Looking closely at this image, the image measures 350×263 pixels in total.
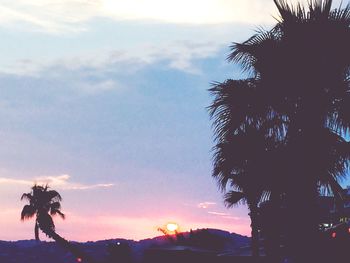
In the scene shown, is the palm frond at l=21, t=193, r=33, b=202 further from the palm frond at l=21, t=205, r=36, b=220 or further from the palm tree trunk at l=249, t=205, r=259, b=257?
the palm tree trunk at l=249, t=205, r=259, b=257

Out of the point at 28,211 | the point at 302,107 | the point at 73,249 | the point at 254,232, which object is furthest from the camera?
the point at 28,211

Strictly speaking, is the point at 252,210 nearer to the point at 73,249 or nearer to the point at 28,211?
the point at 73,249

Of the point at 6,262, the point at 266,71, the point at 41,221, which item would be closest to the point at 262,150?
the point at 266,71

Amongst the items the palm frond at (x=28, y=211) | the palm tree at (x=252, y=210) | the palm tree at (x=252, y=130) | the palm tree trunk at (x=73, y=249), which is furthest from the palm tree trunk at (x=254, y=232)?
the palm frond at (x=28, y=211)

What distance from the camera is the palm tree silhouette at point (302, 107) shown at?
10.8 m

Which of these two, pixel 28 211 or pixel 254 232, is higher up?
pixel 28 211

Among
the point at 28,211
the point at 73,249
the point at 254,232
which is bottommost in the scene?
the point at 73,249

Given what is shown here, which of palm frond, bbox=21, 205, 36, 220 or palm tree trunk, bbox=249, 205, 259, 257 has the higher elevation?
palm frond, bbox=21, 205, 36, 220

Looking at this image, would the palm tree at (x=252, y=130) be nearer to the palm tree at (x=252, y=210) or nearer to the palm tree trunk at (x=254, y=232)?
the palm tree at (x=252, y=210)

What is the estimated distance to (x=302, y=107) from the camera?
11195 mm

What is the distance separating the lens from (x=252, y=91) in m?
11.8

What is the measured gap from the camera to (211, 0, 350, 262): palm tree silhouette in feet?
35.3

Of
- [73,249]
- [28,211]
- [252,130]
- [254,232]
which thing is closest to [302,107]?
[252,130]

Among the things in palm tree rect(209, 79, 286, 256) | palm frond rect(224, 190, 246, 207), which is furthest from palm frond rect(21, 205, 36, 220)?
palm tree rect(209, 79, 286, 256)
